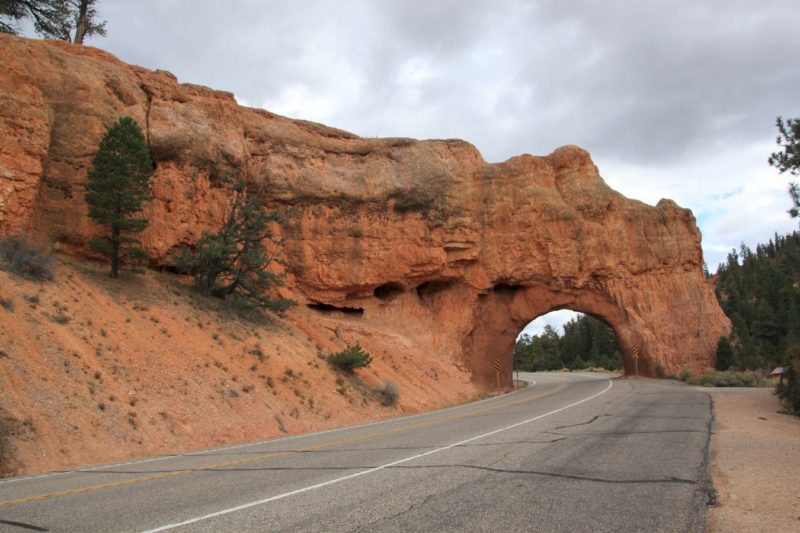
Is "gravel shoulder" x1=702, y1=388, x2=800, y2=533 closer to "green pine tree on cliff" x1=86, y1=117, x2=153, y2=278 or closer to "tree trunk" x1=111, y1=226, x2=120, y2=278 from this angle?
"green pine tree on cliff" x1=86, y1=117, x2=153, y2=278

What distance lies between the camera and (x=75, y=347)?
51.2ft

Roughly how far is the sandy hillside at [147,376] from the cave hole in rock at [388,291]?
8.71 metres

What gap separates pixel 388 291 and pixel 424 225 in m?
4.81

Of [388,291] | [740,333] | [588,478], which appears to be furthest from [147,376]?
[740,333]

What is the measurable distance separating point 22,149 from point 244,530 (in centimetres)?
2030

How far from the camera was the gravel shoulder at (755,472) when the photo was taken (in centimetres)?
567

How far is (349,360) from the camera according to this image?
2461 cm

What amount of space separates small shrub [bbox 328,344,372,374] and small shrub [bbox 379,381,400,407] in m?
1.37

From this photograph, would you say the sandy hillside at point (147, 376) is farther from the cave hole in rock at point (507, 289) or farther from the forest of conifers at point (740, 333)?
the forest of conifers at point (740, 333)

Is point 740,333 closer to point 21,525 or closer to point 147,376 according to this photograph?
point 147,376

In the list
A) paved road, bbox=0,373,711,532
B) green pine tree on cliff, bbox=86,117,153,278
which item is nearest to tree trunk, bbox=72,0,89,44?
green pine tree on cliff, bbox=86,117,153,278

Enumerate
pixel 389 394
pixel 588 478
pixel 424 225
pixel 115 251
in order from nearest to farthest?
pixel 588 478
pixel 115 251
pixel 389 394
pixel 424 225

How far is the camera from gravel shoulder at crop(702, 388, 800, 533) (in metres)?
5.67

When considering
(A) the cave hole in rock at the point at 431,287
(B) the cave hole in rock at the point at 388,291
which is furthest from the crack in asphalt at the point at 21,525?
(A) the cave hole in rock at the point at 431,287
